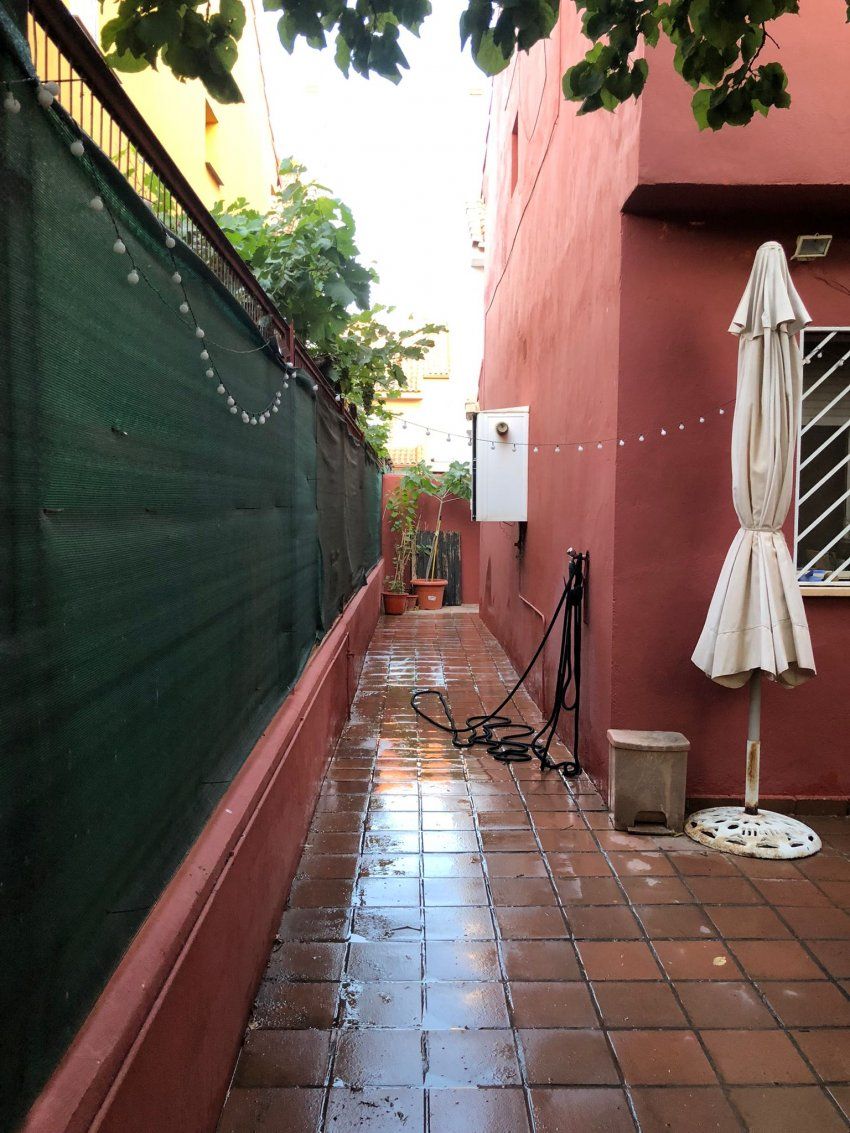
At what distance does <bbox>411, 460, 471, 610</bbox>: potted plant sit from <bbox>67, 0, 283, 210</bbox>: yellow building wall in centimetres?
513

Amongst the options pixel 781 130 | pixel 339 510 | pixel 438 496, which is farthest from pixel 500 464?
pixel 438 496

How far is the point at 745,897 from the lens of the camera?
131 inches

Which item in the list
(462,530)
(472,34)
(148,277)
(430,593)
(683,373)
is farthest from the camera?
(462,530)

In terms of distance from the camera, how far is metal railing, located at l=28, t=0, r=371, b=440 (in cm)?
135

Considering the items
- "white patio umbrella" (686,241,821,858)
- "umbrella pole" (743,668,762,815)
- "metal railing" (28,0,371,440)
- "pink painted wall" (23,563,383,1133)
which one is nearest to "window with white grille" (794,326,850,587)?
"white patio umbrella" (686,241,821,858)

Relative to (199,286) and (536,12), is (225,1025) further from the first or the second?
(536,12)

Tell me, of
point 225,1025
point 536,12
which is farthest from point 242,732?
point 536,12

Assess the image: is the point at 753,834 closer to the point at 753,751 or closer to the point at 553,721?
the point at 753,751

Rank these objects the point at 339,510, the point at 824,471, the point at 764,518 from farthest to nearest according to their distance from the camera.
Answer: the point at 339,510 → the point at 824,471 → the point at 764,518

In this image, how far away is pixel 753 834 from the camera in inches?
151

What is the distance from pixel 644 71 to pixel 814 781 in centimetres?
351

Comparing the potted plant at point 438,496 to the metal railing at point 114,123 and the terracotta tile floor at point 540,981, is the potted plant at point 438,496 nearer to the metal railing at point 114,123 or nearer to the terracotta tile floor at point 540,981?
the terracotta tile floor at point 540,981

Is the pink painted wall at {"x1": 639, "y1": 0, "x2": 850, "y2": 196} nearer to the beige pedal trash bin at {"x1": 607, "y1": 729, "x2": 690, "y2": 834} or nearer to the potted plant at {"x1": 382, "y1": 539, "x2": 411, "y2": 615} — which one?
the beige pedal trash bin at {"x1": 607, "y1": 729, "x2": 690, "y2": 834}

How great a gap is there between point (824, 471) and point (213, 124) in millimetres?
7696
